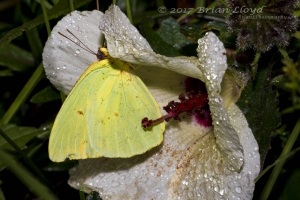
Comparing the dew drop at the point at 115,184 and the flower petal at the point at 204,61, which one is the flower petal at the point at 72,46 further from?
the dew drop at the point at 115,184

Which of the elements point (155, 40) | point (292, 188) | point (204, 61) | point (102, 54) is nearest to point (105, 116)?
point (102, 54)

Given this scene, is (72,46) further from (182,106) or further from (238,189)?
(238,189)

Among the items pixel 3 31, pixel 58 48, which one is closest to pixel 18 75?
pixel 3 31

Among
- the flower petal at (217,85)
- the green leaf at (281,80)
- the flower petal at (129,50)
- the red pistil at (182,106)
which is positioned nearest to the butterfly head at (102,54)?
the flower petal at (129,50)

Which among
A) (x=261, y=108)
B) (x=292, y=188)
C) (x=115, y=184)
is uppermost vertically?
(x=261, y=108)

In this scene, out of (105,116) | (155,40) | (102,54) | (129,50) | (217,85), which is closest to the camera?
(217,85)

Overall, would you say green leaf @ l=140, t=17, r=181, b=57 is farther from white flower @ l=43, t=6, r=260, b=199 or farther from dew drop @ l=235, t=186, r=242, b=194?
dew drop @ l=235, t=186, r=242, b=194

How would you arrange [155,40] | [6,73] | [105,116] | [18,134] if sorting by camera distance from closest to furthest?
1. [105,116]
2. [18,134]
3. [155,40]
4. [6,73]
